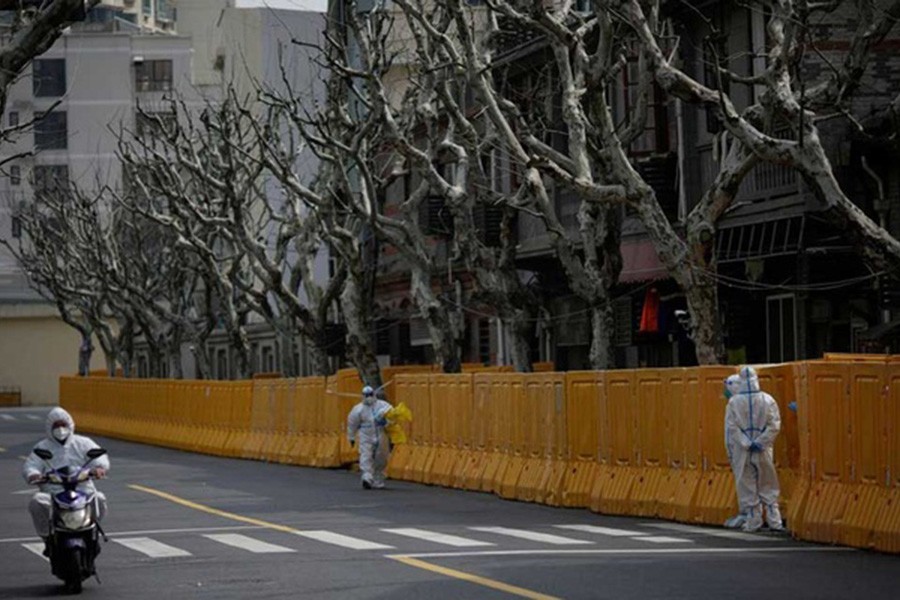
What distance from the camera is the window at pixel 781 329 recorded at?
3694 cm

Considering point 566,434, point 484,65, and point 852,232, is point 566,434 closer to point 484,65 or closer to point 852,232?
point 484,65

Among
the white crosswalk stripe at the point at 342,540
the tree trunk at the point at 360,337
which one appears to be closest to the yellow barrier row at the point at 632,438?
the tree trunk at the point at 360,337

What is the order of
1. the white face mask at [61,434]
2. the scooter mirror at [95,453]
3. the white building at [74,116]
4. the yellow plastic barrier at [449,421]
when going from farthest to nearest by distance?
1. the white building at [74,116]
2. the yellow plastic barrier at [449,421]
3. the white face mask at [61,434]
4. the scooter mirror at [95,453]

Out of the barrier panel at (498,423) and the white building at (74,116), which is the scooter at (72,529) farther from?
the white building at (74,116)

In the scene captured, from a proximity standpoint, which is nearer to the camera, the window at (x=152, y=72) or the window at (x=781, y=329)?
the window at (x=781, y=329)

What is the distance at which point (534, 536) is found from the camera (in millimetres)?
23219

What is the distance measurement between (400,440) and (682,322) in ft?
20.8

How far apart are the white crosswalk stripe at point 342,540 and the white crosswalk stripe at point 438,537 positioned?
641 mm

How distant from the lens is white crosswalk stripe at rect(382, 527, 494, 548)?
862 inches

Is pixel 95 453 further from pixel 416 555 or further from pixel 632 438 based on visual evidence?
pixel 632 438

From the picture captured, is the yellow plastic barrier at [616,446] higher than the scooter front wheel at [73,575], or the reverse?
the yellow plastic barrier at [616,446]

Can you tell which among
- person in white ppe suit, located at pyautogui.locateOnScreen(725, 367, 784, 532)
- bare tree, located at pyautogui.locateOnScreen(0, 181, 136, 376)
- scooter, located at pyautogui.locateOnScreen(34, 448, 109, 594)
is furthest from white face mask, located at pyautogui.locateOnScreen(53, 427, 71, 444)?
bare tree, located at pyautogui.locateOnScreen(0, 181, 136, 376)

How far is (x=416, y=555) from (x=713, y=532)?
4709 millimetres

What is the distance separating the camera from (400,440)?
119 ft
